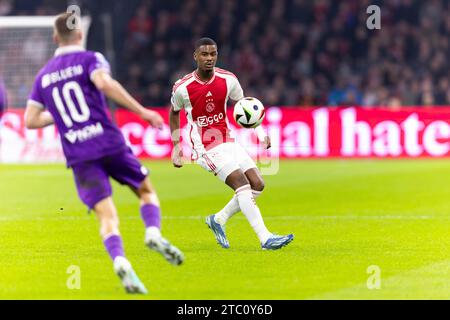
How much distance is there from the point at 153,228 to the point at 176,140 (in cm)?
296

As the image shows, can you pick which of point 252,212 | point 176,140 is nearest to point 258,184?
point 252,212

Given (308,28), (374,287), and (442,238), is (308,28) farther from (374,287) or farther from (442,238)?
(374,287)

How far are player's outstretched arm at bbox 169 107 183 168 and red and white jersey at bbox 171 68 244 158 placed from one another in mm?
121

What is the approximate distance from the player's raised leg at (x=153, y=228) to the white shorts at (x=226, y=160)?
266cm

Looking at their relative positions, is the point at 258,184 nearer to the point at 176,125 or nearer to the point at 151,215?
the point at 176,125

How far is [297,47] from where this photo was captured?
94.4 ft

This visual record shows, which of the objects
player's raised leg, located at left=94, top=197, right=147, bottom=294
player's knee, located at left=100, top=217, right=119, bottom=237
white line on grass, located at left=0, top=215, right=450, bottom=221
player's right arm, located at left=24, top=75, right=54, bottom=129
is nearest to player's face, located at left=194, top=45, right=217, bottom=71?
player's right arm, located at left=24, top=75, right=54, bottom=129

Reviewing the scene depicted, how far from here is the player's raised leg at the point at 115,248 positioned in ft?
26.3

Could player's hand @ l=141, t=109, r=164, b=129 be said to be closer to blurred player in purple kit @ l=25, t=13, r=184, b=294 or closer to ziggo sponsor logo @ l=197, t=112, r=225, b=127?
blurred player in purple kit @ l=25, t=13, r=184, b=294

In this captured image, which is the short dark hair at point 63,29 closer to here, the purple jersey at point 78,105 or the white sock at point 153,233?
the purple jersey at point 78,105

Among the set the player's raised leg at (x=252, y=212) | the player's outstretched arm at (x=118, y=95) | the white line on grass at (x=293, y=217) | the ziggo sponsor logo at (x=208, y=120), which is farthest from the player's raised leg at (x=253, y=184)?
the player's outstretched arm at (x=118, y=95)

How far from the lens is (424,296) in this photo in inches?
322

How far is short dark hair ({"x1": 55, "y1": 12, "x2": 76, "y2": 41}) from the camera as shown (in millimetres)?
8156
